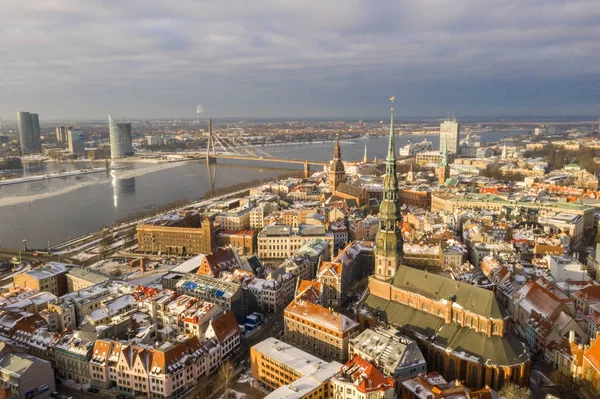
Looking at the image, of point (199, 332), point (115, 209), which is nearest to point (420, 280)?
point (199, 332)

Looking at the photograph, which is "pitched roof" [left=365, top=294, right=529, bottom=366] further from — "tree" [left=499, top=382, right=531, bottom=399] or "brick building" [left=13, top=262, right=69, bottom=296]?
"brick building" [left=13, top=262, right=69, bottom=296]

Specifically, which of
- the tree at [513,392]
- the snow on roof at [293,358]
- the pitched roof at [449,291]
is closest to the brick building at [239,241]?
the pitched roof at [449,291]

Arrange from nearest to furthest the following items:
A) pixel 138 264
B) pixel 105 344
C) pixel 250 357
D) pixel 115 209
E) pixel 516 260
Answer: pixel 105 344, pixel 250 357, pixel 516 260, pixel 138 264, pixel 115 209

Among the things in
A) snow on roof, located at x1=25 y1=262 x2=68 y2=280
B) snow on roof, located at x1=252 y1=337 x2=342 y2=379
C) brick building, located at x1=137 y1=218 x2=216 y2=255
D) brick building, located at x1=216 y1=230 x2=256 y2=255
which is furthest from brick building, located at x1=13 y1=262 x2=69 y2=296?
snow on roof, located at x1=252 y1=337 x2=342 y2=379

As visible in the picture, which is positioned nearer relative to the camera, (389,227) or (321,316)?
(321,316)

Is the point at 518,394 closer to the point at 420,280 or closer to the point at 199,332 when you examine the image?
the point at 420,280

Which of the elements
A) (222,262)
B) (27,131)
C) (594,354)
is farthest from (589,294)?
(27,131)

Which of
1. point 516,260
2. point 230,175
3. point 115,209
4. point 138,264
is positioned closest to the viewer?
point 516,260

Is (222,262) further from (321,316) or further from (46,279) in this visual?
(321,316)
